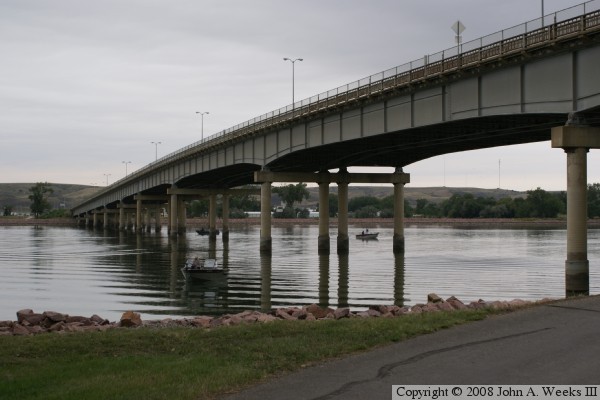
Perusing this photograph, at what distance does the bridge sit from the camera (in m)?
34.1

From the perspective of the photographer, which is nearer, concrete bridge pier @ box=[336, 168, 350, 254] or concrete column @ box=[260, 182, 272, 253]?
concrete column @ box=[260, 182, 272, 253]

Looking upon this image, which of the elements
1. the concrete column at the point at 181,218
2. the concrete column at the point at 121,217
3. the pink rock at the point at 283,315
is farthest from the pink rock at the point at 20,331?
the concrete column at the point at 121,217

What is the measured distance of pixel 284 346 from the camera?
16.7 meters

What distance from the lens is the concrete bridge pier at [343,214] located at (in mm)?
76188

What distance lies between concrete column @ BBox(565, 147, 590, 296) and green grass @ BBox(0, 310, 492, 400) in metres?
14.0

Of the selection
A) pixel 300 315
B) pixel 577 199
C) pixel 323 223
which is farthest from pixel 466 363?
pixel 323 223

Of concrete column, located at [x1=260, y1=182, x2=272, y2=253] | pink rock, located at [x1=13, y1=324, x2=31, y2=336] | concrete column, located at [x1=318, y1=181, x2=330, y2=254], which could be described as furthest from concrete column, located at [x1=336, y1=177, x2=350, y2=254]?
pink rock, located at [x1=13, y1=324, x2=31, y2=336]

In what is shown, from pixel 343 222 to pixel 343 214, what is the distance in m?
0.98

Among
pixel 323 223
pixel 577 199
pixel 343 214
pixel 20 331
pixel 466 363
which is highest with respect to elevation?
pixel 577 199

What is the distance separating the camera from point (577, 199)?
33.5 meters

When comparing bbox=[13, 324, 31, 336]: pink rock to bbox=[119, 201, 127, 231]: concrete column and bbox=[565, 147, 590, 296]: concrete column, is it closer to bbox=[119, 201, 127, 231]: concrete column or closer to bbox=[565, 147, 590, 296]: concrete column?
bbox=[565, 147, 590, 296]: concrete column

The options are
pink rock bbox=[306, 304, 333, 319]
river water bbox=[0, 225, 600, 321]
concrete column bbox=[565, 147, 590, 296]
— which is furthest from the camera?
river water bbox=[0, 225, 600, 321]

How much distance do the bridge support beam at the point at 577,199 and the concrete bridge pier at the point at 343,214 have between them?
4208 centimetres

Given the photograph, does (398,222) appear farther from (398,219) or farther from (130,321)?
(130,321)
